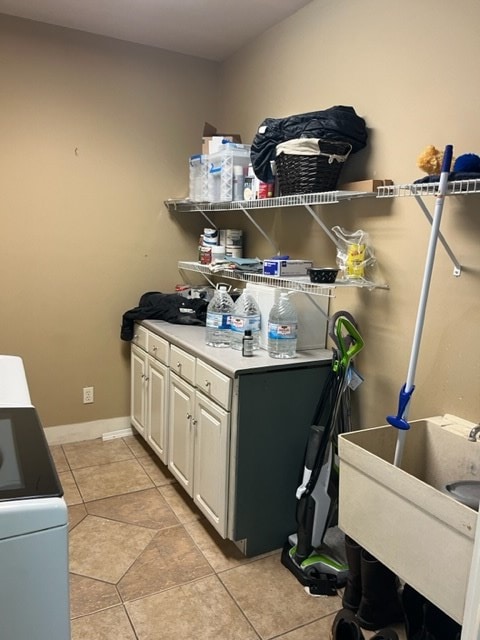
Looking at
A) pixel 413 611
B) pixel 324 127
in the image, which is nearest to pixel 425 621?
pixel 413 611

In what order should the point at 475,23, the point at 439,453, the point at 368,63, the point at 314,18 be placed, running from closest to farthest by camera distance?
the point at 475,23 < the point at 439,453 < the point at 368,63 < the point at 314,18

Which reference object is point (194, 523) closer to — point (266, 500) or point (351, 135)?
point (266, 500)

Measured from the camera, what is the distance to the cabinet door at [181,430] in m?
2.52

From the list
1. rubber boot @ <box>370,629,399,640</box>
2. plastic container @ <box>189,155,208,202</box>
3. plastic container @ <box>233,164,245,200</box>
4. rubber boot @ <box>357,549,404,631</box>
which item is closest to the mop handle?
rubber boot @ <box>357,549,404,631</box>

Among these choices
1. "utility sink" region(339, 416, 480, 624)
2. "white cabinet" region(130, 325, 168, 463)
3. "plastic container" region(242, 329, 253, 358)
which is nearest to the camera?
"utility sink" region(339, 416, 480, 624)

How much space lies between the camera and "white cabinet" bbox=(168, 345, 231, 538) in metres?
2.18

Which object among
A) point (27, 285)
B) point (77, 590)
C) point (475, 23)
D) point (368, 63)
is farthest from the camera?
point (27, 285)

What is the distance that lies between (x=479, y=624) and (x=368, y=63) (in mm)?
2080

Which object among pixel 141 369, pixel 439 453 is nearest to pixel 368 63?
pixel 439 453

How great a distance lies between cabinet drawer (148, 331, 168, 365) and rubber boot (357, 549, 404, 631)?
4.84 feet

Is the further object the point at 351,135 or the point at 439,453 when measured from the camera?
the point at 351,135

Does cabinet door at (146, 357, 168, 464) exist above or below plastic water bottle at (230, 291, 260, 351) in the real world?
below

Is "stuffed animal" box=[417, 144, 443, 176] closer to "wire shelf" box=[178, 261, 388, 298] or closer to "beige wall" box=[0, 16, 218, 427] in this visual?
"wire shelf" box=[178, 261, 388, 298]

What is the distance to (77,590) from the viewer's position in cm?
202
